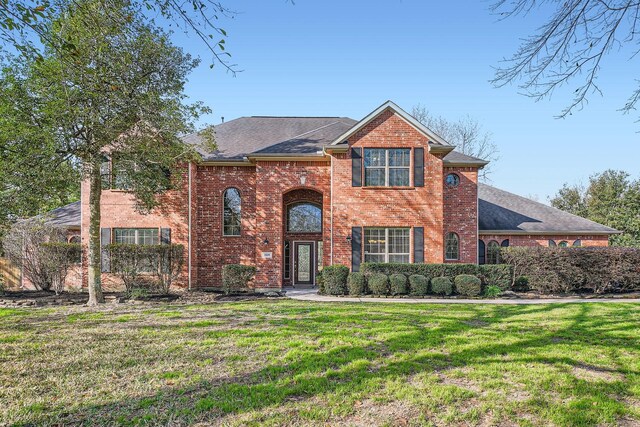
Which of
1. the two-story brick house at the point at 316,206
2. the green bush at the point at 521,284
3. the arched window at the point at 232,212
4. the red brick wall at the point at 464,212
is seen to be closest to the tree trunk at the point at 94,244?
the two-story brick house at the point at 316,206

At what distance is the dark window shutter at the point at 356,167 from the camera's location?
49.4 ft

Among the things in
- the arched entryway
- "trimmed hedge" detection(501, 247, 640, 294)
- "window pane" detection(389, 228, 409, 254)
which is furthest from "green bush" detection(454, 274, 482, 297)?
the arched entryway

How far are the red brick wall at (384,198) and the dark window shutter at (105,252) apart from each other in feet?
29.4

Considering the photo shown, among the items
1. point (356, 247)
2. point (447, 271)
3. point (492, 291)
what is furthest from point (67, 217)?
point (492, 291)

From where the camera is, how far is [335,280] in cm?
1393

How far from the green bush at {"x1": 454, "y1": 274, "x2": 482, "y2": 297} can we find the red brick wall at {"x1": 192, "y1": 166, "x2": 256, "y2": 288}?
27.5ft

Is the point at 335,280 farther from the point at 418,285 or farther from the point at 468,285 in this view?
the point at 468,285

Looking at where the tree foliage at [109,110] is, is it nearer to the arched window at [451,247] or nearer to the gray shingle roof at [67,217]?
the gray shingle roof at [67,217]

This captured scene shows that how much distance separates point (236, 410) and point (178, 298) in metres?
10.1

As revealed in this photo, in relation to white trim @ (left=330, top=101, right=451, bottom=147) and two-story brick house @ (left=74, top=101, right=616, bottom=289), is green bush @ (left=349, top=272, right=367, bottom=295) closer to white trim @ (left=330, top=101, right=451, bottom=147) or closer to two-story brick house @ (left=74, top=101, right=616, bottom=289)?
two-story brick house @ (left=74, top=101, right=616, bottom=289)

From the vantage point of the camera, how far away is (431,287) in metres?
13.8

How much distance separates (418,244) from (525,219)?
849cm

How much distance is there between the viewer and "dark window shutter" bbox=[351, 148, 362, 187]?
15062 mm

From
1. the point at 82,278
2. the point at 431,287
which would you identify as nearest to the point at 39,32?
the point at 431,287
